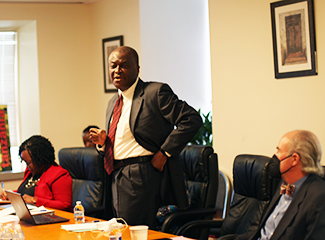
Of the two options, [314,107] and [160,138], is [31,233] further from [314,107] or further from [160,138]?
[314,107]

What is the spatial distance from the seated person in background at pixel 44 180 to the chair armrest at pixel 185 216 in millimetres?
718

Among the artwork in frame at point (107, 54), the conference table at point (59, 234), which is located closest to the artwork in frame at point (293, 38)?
the conference table at point (59, 234)

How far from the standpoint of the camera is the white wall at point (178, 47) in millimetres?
4922

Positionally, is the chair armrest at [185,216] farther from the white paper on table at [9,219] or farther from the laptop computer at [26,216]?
the white paper on table at [9,219]

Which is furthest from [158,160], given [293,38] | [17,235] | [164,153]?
[293,38]

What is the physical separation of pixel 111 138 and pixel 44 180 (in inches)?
24.8

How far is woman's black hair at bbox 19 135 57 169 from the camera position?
3326 millimetres

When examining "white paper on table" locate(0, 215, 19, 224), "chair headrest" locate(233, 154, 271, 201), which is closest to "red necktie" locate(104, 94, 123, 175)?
"white paper on table" locate(0, 215, 19, 224)

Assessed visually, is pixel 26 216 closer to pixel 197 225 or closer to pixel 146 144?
pixel 146 144

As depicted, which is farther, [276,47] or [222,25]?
[222,25]

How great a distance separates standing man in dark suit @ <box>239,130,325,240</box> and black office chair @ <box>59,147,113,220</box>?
4.49 ft

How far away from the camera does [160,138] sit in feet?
9.77

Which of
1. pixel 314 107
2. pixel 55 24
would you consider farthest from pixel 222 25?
pixel 55 24

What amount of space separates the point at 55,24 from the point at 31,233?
3555mm
